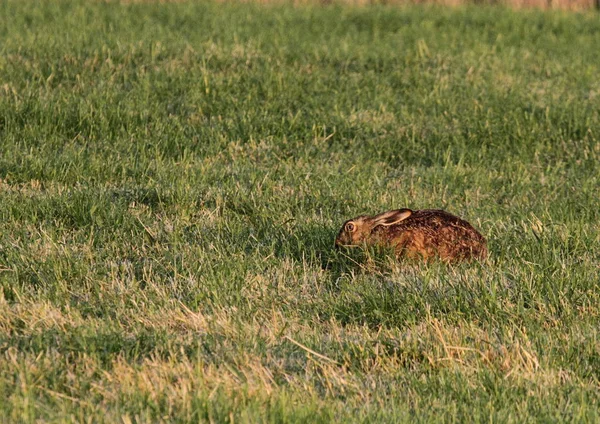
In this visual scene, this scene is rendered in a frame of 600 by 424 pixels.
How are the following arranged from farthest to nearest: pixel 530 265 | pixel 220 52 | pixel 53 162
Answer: pixel 220 52, pixel 53 162, pixel 530 265

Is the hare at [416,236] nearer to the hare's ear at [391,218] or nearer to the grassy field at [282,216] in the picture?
the hare's ear at [391,218]

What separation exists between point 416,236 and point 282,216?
111cm

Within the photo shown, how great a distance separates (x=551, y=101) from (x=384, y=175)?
8.28ft

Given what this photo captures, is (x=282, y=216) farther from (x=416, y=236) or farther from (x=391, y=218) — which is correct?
(x=416, y=236)

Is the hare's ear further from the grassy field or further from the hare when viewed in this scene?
the grassy field

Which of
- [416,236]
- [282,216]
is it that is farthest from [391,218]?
[282,216]

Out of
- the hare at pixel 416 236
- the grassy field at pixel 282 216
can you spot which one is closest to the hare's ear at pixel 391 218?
the hare at pixel 416 236

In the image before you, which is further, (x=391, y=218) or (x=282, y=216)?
(x=282, y=216)

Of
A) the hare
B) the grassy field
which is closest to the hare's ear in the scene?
the hare

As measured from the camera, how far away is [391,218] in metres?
5.34

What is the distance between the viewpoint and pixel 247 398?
3764 millimetres

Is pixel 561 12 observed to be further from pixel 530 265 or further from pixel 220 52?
pixel 530 265

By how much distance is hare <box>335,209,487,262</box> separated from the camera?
5289 millimetres

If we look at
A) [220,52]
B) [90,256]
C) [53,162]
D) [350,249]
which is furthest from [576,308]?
[220,52]
